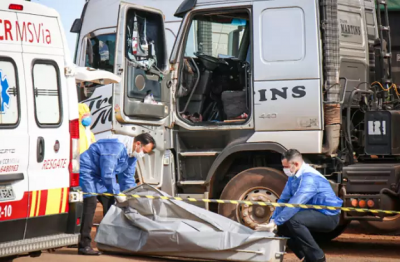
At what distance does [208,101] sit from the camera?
10.7 meters

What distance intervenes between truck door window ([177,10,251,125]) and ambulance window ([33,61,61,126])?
10.3 feet

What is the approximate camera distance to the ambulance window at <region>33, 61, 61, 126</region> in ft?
23.8

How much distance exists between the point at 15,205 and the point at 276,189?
362cm

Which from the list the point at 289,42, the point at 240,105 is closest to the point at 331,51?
the point at 289,42

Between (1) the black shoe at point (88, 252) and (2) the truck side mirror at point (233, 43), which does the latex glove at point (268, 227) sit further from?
(2) the truck side mirror at point (233, 43)

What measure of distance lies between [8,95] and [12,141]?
0.38 meters

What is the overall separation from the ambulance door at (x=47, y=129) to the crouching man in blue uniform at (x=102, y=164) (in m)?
1.39

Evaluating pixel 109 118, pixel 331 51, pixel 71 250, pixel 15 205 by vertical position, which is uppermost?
pixel 331 51

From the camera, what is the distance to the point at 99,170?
9.05 meters

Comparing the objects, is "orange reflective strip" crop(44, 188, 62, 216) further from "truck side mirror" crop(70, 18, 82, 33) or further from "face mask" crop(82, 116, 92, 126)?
"truck side mirror" crop(70, 18, 82, 33)

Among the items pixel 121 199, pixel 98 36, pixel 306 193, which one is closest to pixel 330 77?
pixel 306 193

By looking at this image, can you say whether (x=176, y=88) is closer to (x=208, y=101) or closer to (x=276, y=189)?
(x=208, y=101)

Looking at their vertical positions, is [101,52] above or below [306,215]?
above

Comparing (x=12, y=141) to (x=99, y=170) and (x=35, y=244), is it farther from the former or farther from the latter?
(x=99, y=170)
